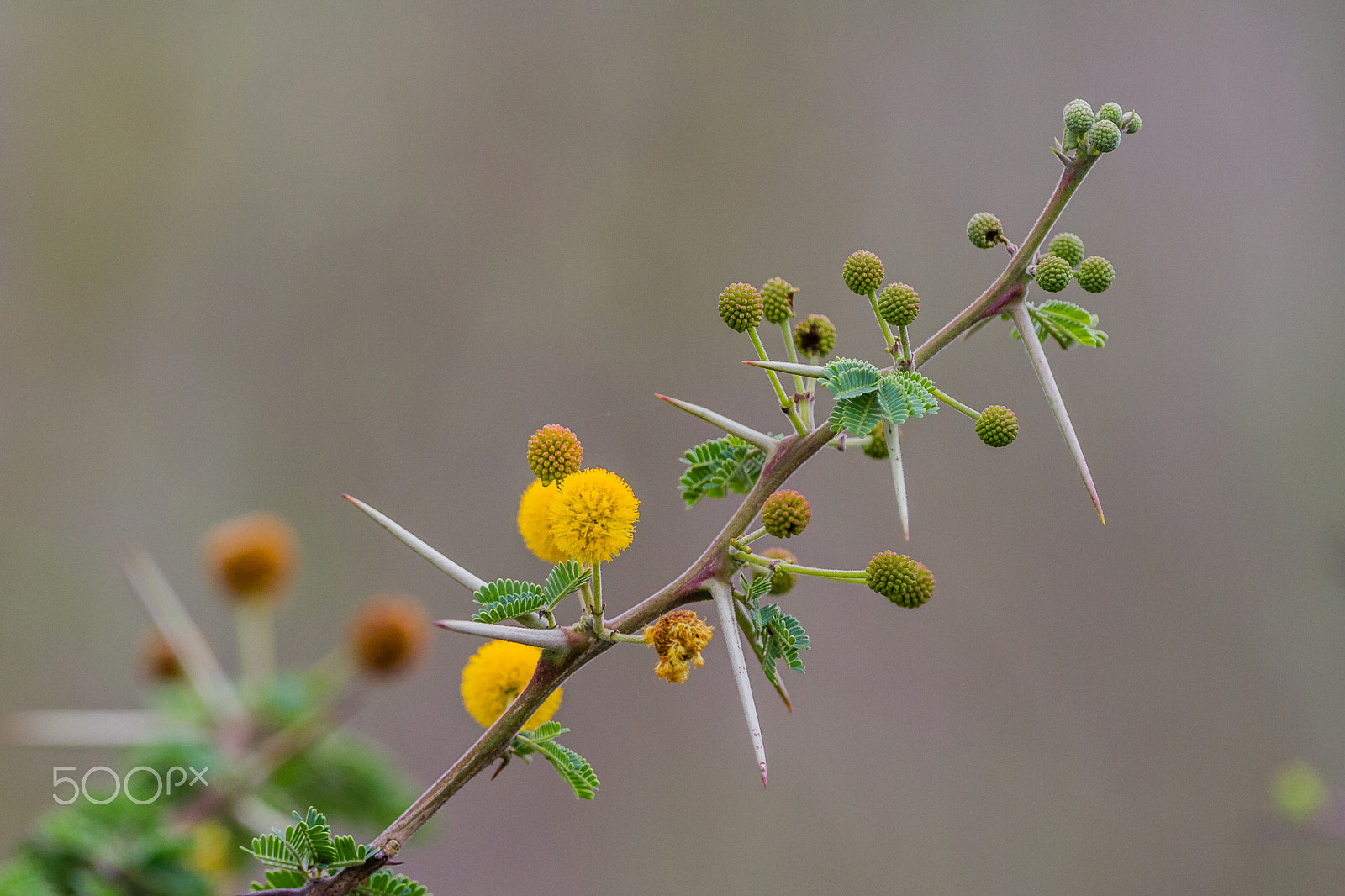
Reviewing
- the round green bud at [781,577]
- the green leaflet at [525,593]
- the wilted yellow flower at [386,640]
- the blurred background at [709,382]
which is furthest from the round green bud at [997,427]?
the blurred background at [709,382]

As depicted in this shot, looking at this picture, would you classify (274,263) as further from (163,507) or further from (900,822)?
(900,822)

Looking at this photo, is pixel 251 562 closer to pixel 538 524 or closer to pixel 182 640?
pixel 182 640

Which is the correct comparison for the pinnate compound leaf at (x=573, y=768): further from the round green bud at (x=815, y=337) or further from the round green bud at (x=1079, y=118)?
the round green bud at (x=1079, y=118)

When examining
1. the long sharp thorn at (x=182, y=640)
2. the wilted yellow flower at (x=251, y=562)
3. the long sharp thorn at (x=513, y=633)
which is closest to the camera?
the long sharp thorn at (x=513, y=633)

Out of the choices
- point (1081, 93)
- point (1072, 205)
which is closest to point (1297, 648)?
point (1072, 205)

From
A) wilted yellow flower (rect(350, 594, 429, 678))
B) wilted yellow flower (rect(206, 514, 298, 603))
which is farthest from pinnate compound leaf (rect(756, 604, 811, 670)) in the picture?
wilted yellow flower (rect(206, 514, 298, 603))

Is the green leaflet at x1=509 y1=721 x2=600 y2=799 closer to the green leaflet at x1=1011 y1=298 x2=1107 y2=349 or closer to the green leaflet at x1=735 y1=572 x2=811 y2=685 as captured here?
the green leaflet at x1=735 y1=572 x2=811 y2=685
